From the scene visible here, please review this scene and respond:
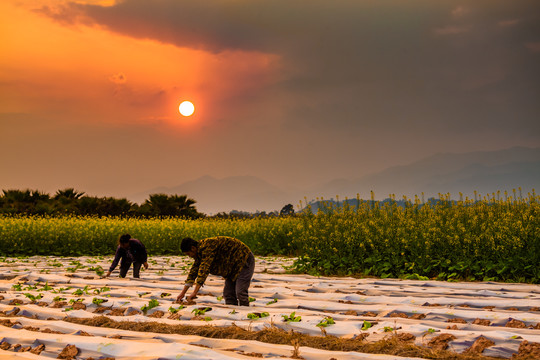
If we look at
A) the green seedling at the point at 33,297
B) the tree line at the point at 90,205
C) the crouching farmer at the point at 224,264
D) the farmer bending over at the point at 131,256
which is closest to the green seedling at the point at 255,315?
the crouching farmer at the point at 224,264

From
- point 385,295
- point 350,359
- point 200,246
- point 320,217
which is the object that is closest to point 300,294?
point 385,295

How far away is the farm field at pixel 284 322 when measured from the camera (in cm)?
527

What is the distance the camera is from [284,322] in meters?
6.34

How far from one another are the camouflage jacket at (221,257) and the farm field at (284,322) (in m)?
0.51

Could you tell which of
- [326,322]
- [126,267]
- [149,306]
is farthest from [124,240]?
[326,322]

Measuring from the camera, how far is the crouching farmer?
7271mm

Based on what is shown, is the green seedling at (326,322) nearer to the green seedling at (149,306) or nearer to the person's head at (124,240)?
the green seedling at (149,306)

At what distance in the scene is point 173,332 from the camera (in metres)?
6.29

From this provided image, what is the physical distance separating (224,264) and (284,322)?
1554 mm

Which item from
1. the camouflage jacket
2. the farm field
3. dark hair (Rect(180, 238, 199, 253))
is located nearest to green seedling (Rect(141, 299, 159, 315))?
the farm field

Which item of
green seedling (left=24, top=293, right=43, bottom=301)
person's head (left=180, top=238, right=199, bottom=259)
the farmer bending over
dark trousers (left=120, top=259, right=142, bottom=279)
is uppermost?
person's head (left=180, top=238, right=199, bottom=259)

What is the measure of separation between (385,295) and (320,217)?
5.43 metres

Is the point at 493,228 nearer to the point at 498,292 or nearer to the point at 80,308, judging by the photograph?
the point at 498,292

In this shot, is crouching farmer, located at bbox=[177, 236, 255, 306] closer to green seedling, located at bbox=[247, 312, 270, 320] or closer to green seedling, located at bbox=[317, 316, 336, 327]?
green seedling, located at bbox=[247, 312, 270, 320]
